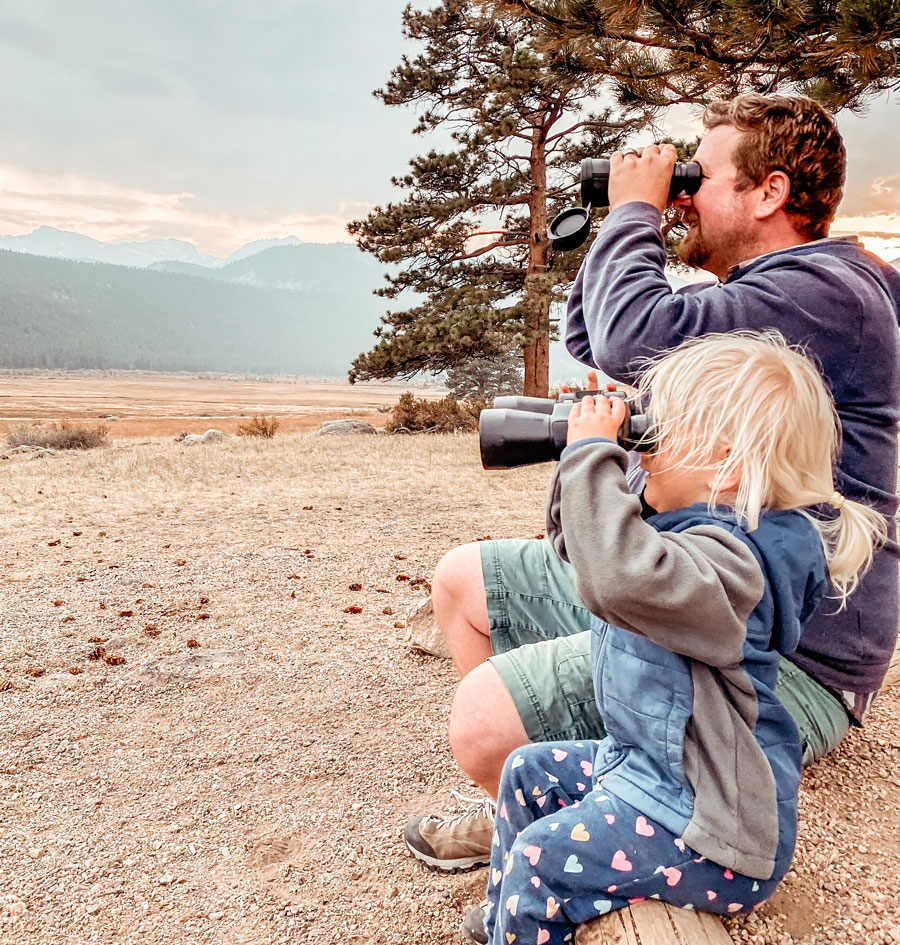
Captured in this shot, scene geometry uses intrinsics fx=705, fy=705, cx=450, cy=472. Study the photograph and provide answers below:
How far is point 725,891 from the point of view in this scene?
43.4 inches

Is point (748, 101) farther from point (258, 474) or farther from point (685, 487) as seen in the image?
point (258, 474)

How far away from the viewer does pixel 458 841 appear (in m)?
1.86

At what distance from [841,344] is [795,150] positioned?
47 centimetres

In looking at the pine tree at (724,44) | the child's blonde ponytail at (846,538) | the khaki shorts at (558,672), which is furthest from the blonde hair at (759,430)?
the pine tree at (724,44)

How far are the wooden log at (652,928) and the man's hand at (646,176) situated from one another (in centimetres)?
139

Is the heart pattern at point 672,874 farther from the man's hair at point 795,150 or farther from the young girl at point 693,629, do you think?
the man's hair at point 795,150

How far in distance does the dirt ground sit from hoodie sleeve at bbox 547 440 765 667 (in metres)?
0.63

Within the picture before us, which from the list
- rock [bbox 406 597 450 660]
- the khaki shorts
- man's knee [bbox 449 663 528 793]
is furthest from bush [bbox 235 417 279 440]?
man's knee [bbox 449 663 528 793]

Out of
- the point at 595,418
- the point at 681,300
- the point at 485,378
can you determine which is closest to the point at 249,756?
the point at 595,418

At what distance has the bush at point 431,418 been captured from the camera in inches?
587

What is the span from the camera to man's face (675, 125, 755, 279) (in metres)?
1.58

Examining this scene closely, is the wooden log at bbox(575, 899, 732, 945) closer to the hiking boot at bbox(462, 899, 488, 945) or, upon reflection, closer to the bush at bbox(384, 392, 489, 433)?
the hiking boot at bbox(462, 899, 488, 945)

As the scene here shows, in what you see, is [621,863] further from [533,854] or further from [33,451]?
[33,451]

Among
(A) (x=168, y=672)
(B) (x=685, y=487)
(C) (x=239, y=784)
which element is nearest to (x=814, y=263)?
(B) (x=685, y=487)
